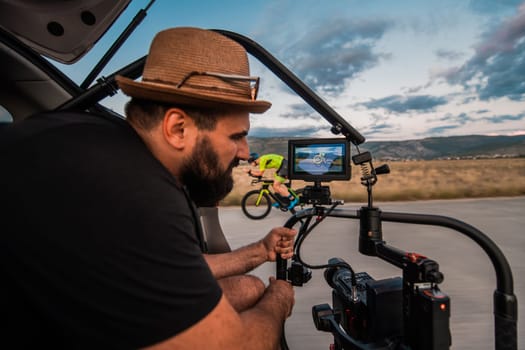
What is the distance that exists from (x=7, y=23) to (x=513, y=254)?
5442mm

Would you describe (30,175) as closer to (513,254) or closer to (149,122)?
(149,122)

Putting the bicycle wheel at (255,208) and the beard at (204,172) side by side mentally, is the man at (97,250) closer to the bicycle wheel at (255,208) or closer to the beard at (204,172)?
the beard at (204,172)

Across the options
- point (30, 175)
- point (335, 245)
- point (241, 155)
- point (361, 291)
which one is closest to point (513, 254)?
point (335, 245)

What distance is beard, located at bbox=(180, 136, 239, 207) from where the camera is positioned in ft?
3.52

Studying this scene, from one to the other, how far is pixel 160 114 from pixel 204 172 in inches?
9.2

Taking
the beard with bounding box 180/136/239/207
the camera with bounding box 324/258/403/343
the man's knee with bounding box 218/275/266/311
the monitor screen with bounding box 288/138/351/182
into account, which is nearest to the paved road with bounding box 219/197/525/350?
the man's knee with bounding box 218/275/266/311

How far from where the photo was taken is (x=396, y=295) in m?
1.34

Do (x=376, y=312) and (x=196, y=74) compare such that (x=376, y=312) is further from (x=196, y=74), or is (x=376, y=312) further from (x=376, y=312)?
(x=196, y=74)

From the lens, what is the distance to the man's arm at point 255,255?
1.64 meters

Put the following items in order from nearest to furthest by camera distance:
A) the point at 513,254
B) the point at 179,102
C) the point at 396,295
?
1. the point at 179,102
2. the point at 396,295
3. the point at 513,254

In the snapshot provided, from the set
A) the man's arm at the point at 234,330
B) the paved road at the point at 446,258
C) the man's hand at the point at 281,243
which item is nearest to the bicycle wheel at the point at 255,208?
the paved road at the point at 446,258

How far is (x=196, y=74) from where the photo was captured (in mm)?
1039

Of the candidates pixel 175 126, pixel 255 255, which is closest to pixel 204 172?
pixel 175 126

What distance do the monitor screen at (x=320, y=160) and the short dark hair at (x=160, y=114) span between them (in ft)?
2.61
